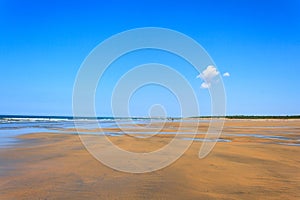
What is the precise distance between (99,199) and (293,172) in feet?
14.7

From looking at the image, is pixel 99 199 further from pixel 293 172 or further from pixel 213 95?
pixel 213 95

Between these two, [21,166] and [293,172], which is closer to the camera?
[293,172]

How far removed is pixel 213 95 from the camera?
12.4 m

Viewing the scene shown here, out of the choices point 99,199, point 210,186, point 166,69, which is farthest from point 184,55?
point 99,199

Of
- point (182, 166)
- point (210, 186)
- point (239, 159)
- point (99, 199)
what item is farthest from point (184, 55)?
point (99, 199)

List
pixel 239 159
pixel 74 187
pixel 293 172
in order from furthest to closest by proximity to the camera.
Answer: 1. pixel 239 159
2. pixel 293 172
3. pixel 74 187

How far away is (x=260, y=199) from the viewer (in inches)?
152

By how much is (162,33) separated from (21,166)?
33.7 feet

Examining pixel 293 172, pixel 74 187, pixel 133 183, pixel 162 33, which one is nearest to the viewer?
pixel 74 187

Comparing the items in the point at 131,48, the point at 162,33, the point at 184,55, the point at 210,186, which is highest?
the point at 162,33

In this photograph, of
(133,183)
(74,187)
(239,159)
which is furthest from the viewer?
(239,159)

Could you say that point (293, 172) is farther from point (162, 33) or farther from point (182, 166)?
point (162, 33)

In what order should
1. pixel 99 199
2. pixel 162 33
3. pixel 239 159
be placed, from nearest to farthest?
pixel 99 199 → pixel 239 159 → pixel 162 33

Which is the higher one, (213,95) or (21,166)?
(213,95)
